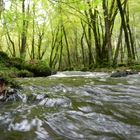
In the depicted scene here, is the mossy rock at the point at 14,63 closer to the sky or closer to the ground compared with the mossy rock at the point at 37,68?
closer to the sky

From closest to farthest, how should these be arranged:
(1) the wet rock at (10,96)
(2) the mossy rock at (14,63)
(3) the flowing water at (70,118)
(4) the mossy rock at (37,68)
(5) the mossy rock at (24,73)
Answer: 1. (3) the flowing water at (70,118)
2. (1) the wet rock at (10,96)
3. (5) the mossy rock at (24,73)
4. (2) the mossy rock at (14,63)
5. (4) the mossy rock at (37,68)

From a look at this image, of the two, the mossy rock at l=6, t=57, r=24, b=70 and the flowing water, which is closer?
the flowing water

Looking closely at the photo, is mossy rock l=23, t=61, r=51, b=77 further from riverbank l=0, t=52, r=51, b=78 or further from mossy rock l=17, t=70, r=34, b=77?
mossy rock l=17, t=70, r=34, b=77

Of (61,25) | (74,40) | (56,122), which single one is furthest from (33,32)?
(56,122)

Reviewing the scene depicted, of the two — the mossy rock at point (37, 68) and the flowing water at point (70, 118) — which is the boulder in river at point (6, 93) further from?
the mossy rock at point (37, 68)

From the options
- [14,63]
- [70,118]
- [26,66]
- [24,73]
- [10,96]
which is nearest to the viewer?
[70,118]

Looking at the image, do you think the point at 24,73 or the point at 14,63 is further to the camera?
the point at 14,63

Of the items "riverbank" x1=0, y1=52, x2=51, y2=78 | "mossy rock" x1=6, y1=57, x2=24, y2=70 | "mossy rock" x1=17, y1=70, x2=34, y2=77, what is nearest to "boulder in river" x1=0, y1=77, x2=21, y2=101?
"mossy rock" x1=17, y1=70, x2=34, y2=77

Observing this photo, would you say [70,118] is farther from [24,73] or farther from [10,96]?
[24,73]

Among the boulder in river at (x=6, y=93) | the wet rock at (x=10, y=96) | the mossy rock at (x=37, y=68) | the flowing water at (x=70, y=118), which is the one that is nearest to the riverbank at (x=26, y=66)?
the mossy rock at (x=37, y=68)

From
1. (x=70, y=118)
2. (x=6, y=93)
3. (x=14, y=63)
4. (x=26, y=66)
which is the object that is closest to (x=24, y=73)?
(x=26, y=66)

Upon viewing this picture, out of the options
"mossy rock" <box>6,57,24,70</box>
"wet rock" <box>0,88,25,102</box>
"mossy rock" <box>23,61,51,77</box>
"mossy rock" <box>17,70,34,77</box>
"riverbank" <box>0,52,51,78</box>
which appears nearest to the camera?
"wet rock" <box>0,88,25,102</box>

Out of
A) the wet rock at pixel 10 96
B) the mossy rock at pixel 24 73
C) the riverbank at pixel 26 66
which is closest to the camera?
the wet rock at pixel 10 96

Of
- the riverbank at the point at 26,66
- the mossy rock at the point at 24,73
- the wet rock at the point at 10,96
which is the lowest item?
the wet rock at the point at 10,96
